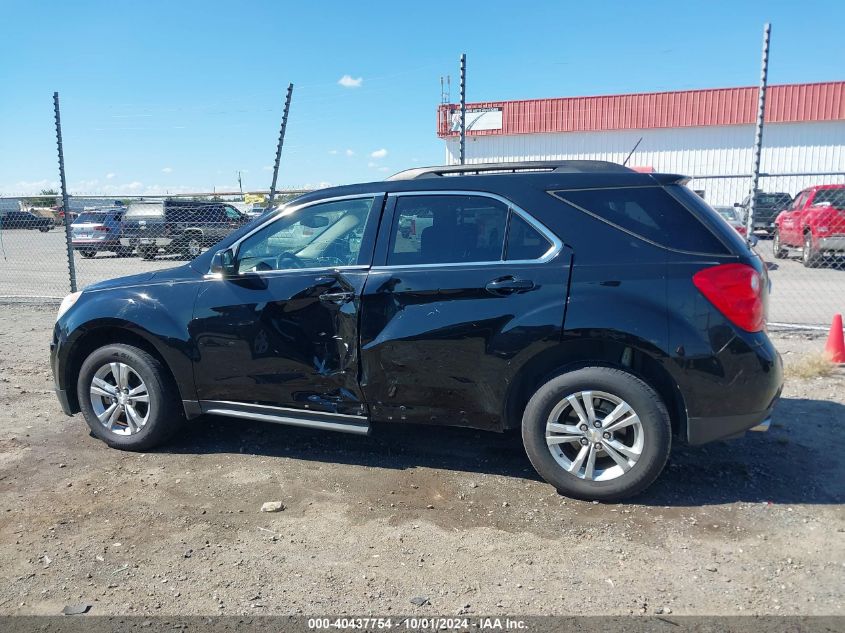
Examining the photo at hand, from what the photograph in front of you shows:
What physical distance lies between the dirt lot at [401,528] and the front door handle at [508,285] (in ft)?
3.96

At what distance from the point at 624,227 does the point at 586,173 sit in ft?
1.38

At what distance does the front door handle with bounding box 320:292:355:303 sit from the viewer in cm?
407

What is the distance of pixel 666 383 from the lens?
377cm

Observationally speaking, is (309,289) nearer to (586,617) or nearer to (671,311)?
(671,311)

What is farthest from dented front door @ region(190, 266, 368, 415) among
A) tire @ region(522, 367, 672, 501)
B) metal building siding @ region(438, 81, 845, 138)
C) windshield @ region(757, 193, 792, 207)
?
metal building siding @ region(438, 81, 845, 138)

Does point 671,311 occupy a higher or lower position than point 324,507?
higher

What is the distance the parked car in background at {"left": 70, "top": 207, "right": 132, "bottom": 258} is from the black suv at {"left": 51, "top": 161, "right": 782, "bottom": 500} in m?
12.3

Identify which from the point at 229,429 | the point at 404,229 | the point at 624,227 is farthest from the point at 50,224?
the point at 624,227

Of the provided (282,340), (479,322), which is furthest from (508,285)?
(282,340)

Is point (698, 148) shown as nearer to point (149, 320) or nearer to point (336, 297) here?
point (336, 297)

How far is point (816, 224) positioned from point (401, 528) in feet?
44.6

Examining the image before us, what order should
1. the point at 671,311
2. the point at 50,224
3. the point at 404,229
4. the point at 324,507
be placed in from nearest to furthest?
the point at 671,311 < the point at 324,507 < the point at 404,229 < the point at 50,224

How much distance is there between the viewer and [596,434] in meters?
3.74

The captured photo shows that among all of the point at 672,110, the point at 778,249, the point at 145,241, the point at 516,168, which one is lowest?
the point at 778,249
